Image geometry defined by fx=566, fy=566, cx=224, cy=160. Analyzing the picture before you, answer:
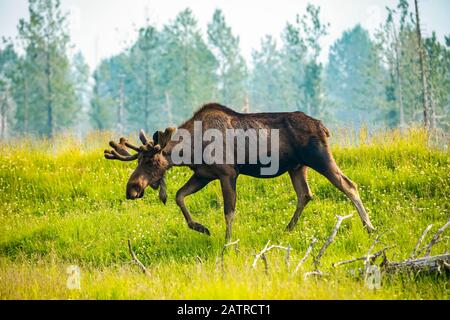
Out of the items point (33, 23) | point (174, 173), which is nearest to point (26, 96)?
point (33, 23)

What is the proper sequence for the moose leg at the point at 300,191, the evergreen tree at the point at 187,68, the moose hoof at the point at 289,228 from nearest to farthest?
1. the moose hoof at the point at 289,228
2. the moose leg at the point at 300,191
3. the evergreen tree at the point at 187,68

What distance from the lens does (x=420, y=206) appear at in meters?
10.2

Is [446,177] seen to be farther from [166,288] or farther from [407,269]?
[166,288]

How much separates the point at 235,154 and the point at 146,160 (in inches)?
58.7

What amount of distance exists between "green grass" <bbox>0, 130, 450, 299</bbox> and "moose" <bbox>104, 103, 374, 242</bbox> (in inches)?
24.7

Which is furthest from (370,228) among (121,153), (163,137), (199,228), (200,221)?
(121,153)

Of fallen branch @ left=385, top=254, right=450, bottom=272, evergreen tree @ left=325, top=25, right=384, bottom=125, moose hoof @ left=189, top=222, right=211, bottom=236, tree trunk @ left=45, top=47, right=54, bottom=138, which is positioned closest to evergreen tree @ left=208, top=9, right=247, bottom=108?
evergreen tree @ left=325, top=25, right=384, bottom=125

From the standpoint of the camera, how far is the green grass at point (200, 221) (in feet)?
20.8

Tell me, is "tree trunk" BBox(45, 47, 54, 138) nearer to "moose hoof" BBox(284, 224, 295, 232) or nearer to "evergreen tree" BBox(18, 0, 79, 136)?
"evergreen tree" BBox(18, 0, 79, 136)

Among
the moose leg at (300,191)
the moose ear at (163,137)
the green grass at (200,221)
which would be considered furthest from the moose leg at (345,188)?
the moose ear at (163,137)

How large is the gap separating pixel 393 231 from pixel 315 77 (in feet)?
115

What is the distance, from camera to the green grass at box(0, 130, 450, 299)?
20.8 ft

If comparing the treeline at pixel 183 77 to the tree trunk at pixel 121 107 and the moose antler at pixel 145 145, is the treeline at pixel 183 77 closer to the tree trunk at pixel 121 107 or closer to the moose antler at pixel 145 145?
the tree trunk at pixel 121 107
